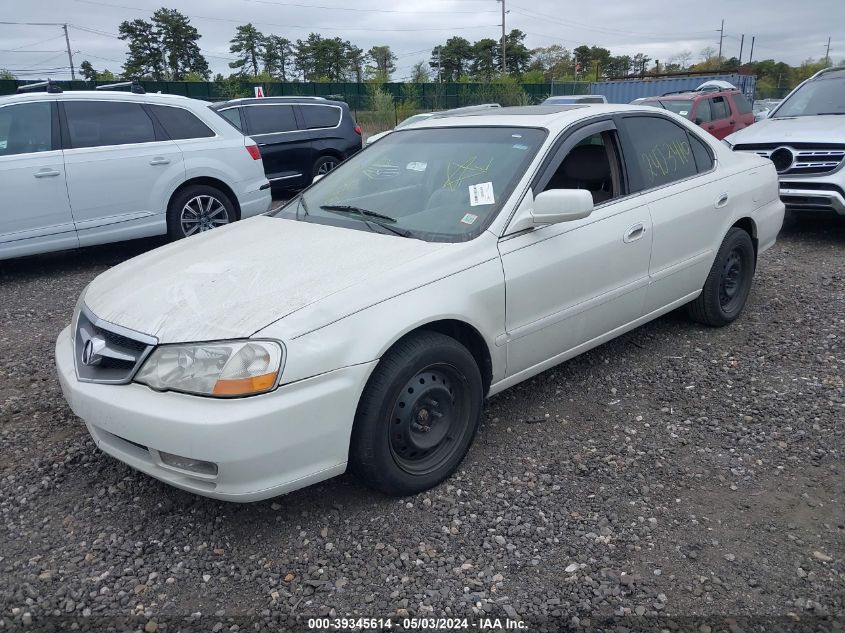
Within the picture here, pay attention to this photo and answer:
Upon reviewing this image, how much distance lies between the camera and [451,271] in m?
2.99

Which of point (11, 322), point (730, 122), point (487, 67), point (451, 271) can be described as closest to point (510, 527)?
point (451, 271)

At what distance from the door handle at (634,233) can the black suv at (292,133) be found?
773cm

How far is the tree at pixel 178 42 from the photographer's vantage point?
51969mm

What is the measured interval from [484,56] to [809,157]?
5952cm

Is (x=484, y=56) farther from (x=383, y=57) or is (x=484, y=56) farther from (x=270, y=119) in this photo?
(x=270, y=119)

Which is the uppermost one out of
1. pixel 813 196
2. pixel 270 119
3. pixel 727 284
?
pixel 270 119

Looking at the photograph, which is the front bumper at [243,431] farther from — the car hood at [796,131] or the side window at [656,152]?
the car hood at [796,131]

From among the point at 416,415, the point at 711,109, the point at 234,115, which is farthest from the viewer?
the point at 711,109

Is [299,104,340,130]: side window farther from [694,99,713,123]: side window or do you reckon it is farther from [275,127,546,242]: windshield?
[275,127,546,242]: windshield

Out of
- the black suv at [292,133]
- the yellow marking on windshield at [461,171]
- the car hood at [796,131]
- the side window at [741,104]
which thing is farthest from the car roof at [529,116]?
the side window at [741,104]

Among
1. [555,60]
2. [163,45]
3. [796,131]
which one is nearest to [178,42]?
[163,45]

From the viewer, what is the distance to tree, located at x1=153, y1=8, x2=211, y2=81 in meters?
52.0

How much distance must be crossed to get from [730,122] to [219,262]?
12843 millimetres

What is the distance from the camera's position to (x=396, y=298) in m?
2.79
